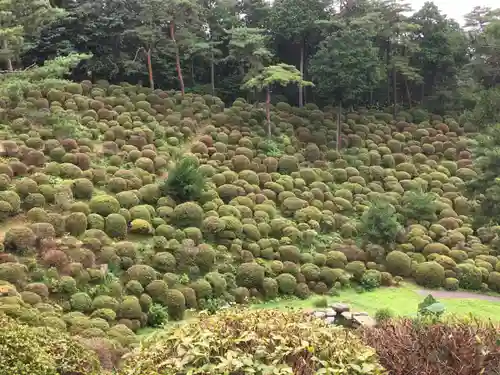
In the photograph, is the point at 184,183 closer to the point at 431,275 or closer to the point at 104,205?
the point at 104,205

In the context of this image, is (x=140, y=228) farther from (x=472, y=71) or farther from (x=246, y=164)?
(x=472, y=71)

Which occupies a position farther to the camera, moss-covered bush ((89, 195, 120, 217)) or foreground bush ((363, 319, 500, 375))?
moss-covered bush ((89, 195, 120, 217))

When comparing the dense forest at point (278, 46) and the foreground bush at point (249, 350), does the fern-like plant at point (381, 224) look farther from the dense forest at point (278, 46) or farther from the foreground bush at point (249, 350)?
A: the foreground bush at point (249, 350)

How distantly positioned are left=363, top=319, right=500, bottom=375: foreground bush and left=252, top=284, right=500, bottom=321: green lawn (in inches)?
340

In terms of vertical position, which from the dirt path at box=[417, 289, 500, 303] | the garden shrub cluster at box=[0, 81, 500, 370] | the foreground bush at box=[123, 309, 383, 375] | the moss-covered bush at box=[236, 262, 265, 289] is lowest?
the dirt path at box=[417, 289, 500, 303]

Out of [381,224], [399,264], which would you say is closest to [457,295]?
[399,264]

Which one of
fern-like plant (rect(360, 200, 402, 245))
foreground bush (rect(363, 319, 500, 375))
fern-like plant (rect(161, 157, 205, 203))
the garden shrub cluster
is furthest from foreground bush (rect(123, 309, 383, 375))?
fern-like plant (rect(360, 200, 402, 245))

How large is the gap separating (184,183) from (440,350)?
12.3m

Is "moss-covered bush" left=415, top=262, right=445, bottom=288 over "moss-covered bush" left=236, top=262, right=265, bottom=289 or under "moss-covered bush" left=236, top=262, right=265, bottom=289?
under

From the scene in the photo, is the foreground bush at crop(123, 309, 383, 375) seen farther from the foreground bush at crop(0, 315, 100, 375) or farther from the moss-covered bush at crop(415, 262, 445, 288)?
the moss-covered bush at crop(415, 262, 445, 288)

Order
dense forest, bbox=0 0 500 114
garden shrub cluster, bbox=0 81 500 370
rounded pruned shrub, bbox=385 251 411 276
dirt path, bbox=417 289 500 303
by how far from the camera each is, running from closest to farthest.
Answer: garden shrub cluster, bbox=0 81 500 370
dirt path, bbox=417 289 500 303
rounded pruned shrub, bbox=385 251 411 276
dense forest, bbox=0 0 500 114

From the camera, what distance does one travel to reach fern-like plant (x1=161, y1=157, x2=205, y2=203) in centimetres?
1714

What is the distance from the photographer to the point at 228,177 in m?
19.6

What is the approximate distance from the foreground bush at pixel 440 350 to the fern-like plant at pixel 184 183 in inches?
452
